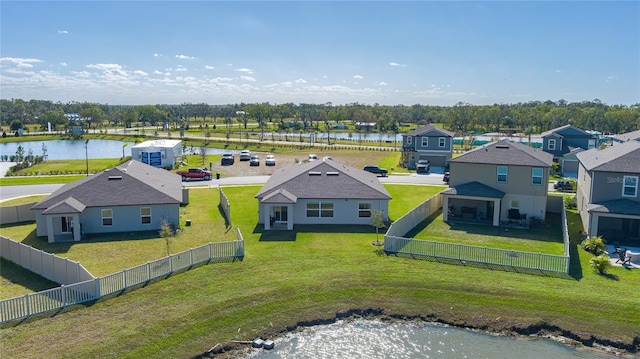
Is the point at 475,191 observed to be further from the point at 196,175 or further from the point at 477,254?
the point at 196,175

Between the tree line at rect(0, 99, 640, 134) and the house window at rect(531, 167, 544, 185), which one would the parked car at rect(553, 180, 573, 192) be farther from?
the tree line at rect(0, 99, 640, 134)

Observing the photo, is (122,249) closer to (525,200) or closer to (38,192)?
(38,192)

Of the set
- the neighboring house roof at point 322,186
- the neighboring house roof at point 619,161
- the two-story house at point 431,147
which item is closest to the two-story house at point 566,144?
the two-story house at point 431,147

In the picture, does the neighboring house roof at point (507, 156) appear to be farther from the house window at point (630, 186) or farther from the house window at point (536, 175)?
the house window at point (630, 186)

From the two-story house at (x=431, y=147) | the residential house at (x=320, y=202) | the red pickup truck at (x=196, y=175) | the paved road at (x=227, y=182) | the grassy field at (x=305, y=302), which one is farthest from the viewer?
the two-story house at (x=431, y=147)

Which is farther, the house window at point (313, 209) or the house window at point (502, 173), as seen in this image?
the house window at point (502, 173)

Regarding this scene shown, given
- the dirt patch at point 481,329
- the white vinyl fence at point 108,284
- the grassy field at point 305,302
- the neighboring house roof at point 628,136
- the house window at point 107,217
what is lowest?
the dirt patch at point 481,329
